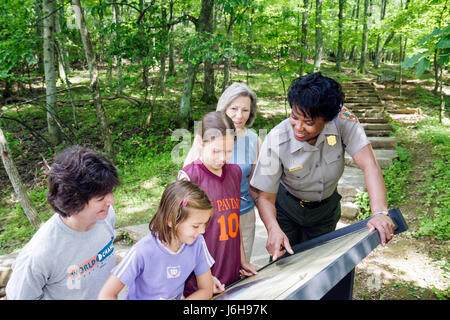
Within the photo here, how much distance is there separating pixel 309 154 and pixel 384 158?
4.99 metres

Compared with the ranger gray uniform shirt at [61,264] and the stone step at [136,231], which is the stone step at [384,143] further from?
the ranger gray uniform shirt at [61,264]

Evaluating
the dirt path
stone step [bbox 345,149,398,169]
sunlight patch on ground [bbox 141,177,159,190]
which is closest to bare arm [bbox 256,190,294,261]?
the dirt path

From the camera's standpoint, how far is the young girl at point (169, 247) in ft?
4.89

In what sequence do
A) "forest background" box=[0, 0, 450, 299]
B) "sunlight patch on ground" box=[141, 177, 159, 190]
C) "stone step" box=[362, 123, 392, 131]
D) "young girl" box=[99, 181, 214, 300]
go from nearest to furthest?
"young girl" box=[99, 181, 214, 300] < "forest background" box=[0, 0, 450, 299] < "sunlight patch on ground" box=[141, 177, 159, 190] < "stone step" box=[362, 123, 392, 131]

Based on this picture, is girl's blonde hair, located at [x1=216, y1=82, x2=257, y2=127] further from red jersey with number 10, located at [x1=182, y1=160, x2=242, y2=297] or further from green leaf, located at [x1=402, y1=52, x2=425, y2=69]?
green leaf, located at [x1=402, y1=52, x2=425, y2=69]

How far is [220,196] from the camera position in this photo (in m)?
1.92

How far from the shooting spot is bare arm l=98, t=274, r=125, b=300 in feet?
4.50

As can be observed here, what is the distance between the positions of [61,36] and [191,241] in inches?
352

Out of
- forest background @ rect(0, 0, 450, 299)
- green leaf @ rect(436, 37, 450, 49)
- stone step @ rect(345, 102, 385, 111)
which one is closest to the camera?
green leaf @ rect(436, 37, 450, 49)

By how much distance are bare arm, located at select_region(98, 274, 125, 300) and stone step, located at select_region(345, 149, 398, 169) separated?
6057 mm

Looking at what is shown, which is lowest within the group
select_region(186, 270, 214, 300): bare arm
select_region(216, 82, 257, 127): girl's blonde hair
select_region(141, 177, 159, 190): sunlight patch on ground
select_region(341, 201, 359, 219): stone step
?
select_region(141, 177, 159, 190): sunlight patch on ground

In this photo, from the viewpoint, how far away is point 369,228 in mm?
1574

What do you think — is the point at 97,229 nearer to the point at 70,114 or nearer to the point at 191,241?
the point at 191,241
